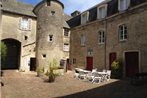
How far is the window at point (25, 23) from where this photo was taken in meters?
23.8

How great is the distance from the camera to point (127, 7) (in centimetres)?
1891

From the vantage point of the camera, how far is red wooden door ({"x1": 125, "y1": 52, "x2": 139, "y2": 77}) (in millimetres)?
17844

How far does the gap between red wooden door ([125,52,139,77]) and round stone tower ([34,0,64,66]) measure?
8904 millimetres

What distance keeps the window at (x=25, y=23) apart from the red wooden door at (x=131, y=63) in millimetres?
11680

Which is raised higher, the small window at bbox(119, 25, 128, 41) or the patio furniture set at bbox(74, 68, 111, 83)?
the small window at bbox(119, 25, 128, 41)

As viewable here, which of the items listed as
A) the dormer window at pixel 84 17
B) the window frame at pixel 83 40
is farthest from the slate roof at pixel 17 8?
the window frame at pixel 83 40

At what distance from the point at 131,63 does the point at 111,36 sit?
3.69 meters

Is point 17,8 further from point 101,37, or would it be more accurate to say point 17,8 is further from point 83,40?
point 101,37

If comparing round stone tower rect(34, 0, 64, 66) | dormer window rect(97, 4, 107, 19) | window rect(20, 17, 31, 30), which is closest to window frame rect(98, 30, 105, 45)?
dormer window rect(97, 4, 107, 19)

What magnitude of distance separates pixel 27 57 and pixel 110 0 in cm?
1104

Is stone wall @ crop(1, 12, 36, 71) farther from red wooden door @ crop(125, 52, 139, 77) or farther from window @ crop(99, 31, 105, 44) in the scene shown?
A: red wooden door @ crop(125, 52, 139, 77)

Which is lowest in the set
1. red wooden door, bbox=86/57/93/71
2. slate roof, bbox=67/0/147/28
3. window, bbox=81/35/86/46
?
red wooden door, bbox=86/57/93/71

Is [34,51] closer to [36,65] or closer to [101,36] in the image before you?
[36,65]

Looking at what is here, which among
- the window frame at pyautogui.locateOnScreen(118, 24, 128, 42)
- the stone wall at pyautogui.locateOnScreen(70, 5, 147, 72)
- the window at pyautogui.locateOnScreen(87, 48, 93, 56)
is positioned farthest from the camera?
the window at pyautogui.locateOnScreen(87, 48, 93, 56)
